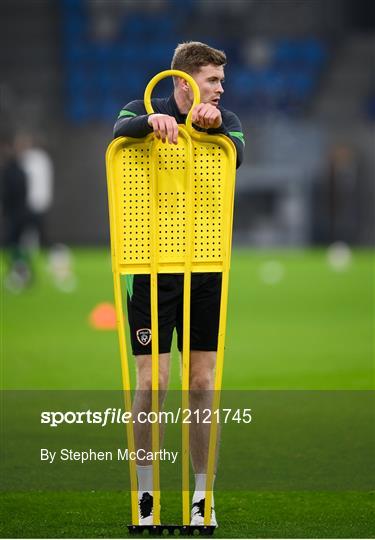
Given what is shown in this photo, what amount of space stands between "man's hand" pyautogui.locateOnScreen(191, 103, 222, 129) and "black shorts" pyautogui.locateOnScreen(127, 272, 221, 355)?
27.7 inches

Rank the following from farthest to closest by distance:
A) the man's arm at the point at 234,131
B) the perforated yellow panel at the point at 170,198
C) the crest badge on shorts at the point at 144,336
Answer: the crest badge on shorts at the point at 144,336 < the man's arm at the point at 234,131 < the perforated yellow panel at the point at 170,198

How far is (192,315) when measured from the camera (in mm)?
6055

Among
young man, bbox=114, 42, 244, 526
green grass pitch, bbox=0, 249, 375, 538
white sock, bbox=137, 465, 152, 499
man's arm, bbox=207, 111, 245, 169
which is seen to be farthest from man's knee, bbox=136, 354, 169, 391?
man's arm, bbox=207, 111, 245, 169

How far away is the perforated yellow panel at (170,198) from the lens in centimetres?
565

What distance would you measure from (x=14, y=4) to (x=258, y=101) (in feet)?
24.1

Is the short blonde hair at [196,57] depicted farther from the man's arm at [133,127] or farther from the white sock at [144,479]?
the white sock at [144,479]

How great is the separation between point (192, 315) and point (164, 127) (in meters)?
0.99

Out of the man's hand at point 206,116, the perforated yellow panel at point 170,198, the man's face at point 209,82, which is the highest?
the man's face at point 209,82

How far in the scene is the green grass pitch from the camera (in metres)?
6.37

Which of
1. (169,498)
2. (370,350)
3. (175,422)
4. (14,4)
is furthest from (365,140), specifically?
(169,498)

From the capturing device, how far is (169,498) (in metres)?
6.89

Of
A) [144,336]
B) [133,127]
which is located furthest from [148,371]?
[133,127]

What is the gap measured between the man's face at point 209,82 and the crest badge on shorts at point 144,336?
102cm

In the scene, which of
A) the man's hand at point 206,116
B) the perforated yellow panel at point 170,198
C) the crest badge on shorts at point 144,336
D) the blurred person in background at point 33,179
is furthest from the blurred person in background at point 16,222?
the man's hand at point 206,116
